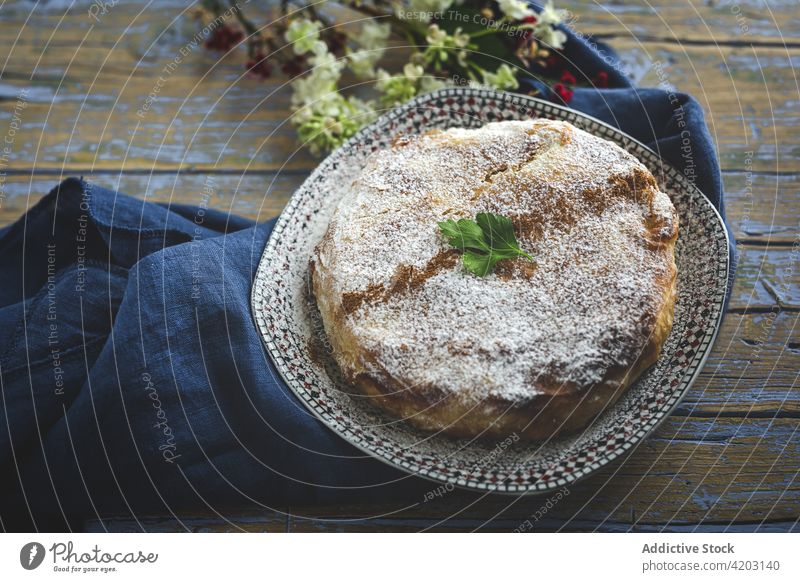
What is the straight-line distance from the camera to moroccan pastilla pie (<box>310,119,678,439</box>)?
1101 millimetres

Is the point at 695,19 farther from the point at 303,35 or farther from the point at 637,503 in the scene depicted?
the point at 637,503

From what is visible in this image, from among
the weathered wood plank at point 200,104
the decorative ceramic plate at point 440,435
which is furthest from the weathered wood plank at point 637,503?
the weathered wood plank at point 200,104

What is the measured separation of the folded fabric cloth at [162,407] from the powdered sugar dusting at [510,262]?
189 mm

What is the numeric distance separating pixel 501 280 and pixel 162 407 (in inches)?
23.7

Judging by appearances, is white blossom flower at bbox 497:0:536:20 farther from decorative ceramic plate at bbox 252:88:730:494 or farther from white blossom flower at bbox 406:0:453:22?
decorative ceramic plate at bbox 252:88:730:494

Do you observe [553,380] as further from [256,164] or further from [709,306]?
[256,164]

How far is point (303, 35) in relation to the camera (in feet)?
5.23

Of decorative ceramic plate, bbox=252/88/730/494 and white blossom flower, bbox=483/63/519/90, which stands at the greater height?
white blossom flower, bbox=483/63/519/90

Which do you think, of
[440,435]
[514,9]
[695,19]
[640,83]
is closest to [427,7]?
[514,9]

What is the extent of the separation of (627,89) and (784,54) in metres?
0.48

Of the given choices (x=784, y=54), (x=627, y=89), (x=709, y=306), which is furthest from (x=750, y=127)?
(x=709, y=306)

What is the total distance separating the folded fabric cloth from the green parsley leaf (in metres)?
0.37

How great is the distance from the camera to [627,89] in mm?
1450

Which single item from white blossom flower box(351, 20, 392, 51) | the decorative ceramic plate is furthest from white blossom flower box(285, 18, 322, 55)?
the decorative ceramic plate
